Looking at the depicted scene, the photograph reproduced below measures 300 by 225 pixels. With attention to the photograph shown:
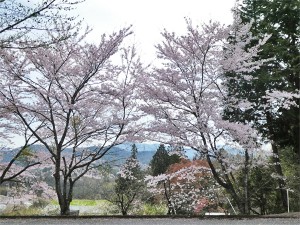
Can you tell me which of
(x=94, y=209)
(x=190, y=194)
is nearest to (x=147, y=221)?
(x=190, y=194)

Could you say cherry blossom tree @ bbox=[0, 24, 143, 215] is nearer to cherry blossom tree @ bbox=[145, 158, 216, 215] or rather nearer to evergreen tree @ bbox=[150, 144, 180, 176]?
cherry blossom tree @ bbox=[145, 158, 216, 215]

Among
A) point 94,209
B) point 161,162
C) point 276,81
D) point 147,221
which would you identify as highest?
point 276,81

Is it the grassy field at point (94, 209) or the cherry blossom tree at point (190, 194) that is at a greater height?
the cherry blossom tree at point (190, 194)

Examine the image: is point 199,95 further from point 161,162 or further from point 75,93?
point 161,162

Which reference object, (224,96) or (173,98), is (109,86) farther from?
(224,96)

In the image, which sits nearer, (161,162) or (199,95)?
(199,95)

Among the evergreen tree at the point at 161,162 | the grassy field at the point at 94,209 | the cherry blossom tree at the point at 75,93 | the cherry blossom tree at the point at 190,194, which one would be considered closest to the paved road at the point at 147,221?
the cherry blossom tree at the point at 75,93

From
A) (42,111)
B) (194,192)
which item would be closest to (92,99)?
(42,111)

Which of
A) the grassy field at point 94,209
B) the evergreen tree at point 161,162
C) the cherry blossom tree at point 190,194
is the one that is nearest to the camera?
the cherry blossom tree at point 190,194

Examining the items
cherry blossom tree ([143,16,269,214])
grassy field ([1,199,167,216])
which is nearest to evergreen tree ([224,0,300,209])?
cherry blossom tree ([143,16,269,214])

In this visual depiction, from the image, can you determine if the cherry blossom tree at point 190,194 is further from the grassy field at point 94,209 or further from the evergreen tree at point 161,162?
the evergreen tree at point 161,162

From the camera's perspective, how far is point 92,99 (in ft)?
25.4

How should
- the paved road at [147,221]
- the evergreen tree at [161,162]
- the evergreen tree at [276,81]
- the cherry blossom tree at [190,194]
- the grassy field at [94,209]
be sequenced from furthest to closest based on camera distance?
the evergreen tree at [161,162], the grassy field at [94,209], the cherry blossom tree at [190,194], the evergreen tree at [276,81], the paved road at [147,221]

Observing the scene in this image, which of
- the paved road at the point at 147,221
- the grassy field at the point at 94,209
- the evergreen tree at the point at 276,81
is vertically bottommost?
the grassy field at the point at 94,209
